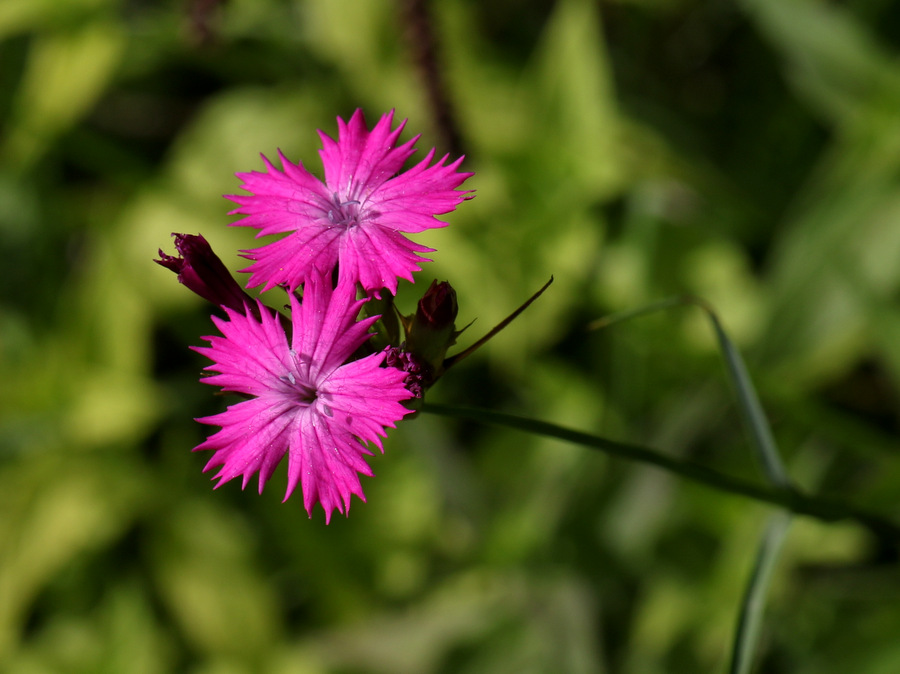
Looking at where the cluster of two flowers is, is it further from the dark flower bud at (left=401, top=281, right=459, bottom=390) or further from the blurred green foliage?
the blurred green foliage

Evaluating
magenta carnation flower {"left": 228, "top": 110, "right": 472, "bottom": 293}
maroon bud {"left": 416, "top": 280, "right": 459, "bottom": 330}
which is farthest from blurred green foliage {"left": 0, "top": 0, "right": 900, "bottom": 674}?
maroon bud {"left": 416, "top": 280, "right": 459, "bottom": 330}

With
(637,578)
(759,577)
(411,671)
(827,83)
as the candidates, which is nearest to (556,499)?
(637,578)

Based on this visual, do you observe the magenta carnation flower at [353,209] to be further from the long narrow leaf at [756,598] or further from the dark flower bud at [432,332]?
the long narrow leaf at [756,598]

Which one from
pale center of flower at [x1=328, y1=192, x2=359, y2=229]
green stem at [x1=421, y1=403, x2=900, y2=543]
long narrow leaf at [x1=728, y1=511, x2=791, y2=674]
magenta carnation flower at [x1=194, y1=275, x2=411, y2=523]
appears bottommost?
long narrow leaf at [x1=728, y1=511, x2=791, y2=674]

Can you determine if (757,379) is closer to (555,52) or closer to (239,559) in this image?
(555,52)

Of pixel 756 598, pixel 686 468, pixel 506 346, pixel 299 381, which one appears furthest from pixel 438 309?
pixel 506 346

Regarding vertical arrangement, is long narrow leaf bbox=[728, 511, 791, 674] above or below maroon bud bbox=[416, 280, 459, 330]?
below

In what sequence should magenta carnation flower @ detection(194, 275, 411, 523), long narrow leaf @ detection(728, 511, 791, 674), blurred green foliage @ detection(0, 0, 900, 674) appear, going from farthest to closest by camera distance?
blurred green foliage @ detection(0, 0, 900, 674) < long narrow leaf @ detection(728, 511, 791, 674) < magenta carnation flower @ detection(194, 275, 411, 523)
